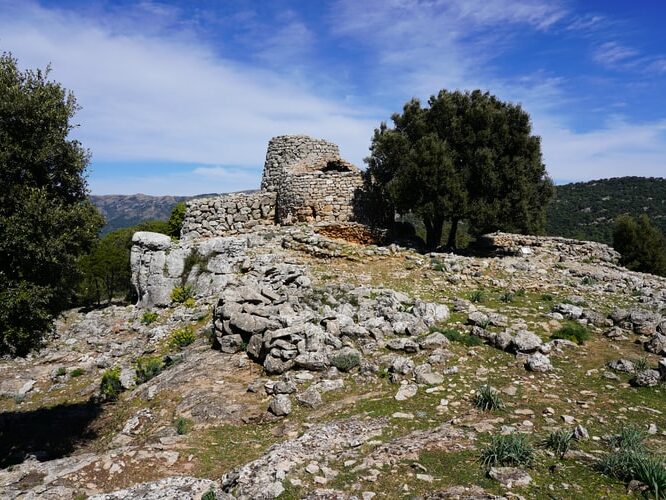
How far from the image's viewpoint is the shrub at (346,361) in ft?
37.4

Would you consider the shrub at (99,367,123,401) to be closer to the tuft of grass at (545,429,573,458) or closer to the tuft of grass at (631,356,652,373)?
the tuft of grass at (545,429,573,458)

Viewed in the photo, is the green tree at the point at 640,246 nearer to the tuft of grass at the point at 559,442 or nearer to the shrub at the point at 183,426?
the tuft of grass at the point at 559,442

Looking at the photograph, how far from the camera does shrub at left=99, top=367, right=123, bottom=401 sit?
45.3ft

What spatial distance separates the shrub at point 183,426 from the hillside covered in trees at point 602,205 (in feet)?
216

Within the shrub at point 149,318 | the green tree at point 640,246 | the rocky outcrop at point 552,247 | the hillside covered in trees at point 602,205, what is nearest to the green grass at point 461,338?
the shrub at point 149,318

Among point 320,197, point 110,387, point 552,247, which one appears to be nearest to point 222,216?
point 320,197

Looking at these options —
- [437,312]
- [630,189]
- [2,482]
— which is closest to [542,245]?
[437,312]

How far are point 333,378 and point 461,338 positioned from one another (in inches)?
149

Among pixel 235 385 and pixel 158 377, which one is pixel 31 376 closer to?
pixel 158 377

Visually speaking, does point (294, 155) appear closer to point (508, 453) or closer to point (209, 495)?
point (209, 495)

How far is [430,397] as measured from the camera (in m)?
9.91

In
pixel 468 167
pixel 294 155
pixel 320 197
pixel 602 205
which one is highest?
pixel 602 205

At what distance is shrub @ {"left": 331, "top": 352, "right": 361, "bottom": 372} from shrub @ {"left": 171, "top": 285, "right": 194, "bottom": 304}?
9.77 metres

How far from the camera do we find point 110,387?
13828mm
